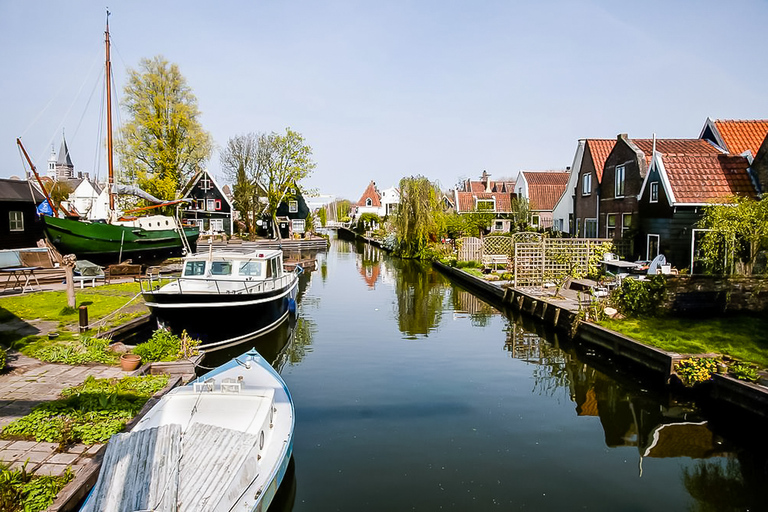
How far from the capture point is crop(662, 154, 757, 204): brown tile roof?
21.4m

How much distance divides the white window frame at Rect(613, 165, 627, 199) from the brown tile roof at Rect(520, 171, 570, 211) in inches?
955

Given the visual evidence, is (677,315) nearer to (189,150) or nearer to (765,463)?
(765,463)

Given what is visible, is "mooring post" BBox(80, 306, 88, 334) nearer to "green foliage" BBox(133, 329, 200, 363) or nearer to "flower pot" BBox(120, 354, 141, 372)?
"green foliage" BBox(133, 329, 200, 363)

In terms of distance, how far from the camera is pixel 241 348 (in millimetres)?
16312

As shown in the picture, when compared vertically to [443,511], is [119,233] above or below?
above

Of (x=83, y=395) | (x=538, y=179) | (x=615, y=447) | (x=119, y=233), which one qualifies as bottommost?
(x=615, y=447)

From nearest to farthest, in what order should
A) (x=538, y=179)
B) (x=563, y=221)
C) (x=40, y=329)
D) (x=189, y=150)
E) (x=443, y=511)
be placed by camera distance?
(x=443, y=511), (x=40, y=329), (x=563, y=221), (x=189, y=150), (x=538, y=179)

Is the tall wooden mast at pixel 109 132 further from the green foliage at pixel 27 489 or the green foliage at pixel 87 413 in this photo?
the green foliage at pixel 27 489

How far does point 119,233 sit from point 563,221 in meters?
30.4

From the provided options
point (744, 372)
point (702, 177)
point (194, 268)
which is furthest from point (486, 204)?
point (744, 372)

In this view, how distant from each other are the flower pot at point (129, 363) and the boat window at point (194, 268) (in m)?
6.16

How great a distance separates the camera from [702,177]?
2208 cm

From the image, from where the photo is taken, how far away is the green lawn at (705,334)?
12.2 metres

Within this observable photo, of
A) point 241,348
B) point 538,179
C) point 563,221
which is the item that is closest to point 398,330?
point 241,348
